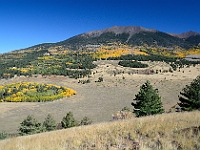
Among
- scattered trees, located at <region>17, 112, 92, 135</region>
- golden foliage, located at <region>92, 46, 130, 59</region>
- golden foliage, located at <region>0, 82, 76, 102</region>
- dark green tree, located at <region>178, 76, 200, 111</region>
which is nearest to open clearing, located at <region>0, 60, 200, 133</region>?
golden foliage, located at <region>0, 82, 76, 102</region>

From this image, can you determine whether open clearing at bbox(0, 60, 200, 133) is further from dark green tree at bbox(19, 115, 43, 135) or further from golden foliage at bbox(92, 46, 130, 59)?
golden foliage at bbox(92, 46, 130, 59)

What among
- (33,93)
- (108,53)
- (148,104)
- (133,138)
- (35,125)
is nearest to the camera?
(133,138)

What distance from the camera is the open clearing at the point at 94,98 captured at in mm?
41281

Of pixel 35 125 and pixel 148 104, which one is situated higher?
pixel 148 104

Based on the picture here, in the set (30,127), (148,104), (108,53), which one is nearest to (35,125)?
(30,127)

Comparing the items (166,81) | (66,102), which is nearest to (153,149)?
(66,102)

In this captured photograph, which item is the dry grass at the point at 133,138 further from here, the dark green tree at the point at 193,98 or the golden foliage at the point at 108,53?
the golden foliage at the point at 108,53

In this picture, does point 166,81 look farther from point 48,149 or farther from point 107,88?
point 48,149

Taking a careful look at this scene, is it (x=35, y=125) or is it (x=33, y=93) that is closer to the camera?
(x=35, y=125)

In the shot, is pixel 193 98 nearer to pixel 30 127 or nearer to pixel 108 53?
pixel 30 127

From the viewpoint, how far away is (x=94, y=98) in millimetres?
56406

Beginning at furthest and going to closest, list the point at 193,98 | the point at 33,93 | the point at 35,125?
the point at 33,93
the point at 193,98
the point at 35,125

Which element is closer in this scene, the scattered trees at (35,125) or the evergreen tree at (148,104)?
the scattered trees at (35,125)

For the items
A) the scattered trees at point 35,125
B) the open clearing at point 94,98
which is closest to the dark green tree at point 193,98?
the scattered trees at point 35,125
